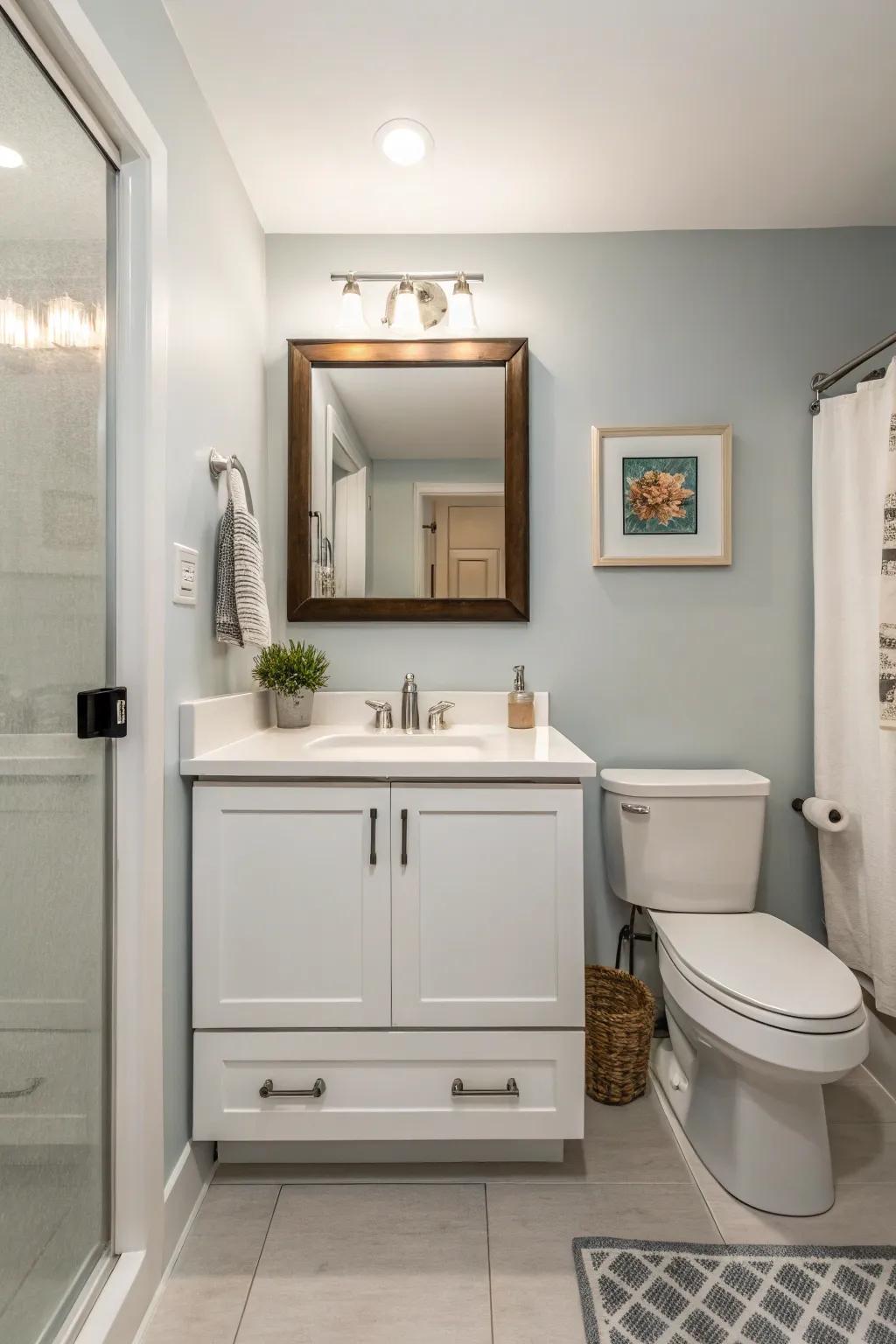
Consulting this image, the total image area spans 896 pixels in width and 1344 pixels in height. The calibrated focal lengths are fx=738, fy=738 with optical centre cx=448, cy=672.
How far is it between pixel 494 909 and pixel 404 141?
1.71 meters

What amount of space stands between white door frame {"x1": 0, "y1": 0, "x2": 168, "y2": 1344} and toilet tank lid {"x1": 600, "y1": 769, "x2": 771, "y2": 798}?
3.77 ft

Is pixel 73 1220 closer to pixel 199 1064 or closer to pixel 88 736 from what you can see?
pixel 199 1064

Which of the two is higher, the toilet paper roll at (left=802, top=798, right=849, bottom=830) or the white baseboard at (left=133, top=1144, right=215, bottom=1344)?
the toilet paper roll at (left=802, top=798, right=849, bottom=830)

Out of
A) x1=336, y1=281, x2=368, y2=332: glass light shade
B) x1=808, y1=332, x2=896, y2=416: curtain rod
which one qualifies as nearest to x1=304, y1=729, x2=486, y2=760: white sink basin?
x1=336, y1=281, x2=368, y2=332: glass light shade

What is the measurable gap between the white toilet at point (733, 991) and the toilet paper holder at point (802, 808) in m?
0.20

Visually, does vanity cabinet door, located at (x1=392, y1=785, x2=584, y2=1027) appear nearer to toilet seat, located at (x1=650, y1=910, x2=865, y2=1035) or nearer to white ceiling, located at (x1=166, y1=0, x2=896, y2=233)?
toilet seat, located at (x1=650, y1=910, x2=865, y2=1035)

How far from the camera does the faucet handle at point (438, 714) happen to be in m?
2.00

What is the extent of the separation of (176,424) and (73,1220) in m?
1.33

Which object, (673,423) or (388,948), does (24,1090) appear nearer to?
(388,948)

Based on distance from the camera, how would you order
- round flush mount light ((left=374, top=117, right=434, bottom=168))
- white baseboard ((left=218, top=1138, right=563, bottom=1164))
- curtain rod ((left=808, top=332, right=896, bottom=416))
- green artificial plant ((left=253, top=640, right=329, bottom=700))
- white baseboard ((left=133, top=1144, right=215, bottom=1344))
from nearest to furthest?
white baseboard ((left=133, top=1144, right=215, bottom=1344))
white baseboard ((left=218, top=1138, right=563, bottom=1164))
round flush mount light ((left=374, top=117, right=434, bottom=168))
curtain rod ((left=808, top=332, right=896, bottom=416))
green artificial plant ((left=253, top=640, right=329, bottom=700))

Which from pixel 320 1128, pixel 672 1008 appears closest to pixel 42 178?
pixel 320 1128

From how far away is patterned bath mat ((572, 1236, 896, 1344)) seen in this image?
1177 millimetres

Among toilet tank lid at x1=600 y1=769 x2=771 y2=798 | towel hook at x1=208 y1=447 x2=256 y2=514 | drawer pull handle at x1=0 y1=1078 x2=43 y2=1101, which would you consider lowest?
drawer pull handle at x1=0 y1=1078 x2=43 y2=1101

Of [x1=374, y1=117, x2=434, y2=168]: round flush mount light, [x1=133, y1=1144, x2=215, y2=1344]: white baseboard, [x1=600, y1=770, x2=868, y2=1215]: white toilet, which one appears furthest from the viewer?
[x1=374, y1=117, x2=434, y2=168]: round flush mount light
